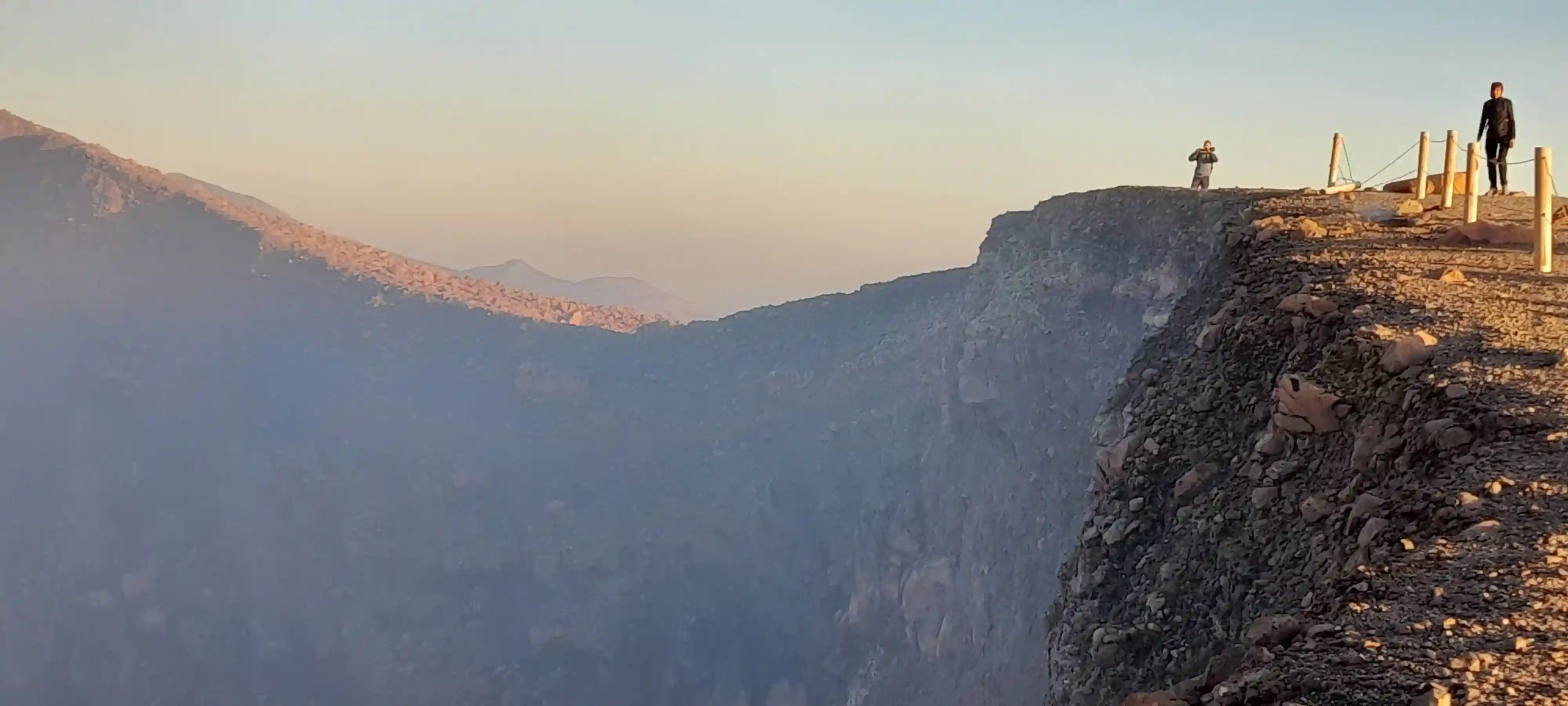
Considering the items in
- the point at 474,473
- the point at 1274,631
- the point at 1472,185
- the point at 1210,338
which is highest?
the point at 1472,185

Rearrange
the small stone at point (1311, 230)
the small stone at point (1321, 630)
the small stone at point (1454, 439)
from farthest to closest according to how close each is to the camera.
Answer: the small stone at point (1311, 230), the small stone at point (1454, 439), the small stone at point (1321, 630)

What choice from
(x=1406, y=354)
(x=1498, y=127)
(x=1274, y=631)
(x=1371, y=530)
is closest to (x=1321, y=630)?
(x=1274, y=631)

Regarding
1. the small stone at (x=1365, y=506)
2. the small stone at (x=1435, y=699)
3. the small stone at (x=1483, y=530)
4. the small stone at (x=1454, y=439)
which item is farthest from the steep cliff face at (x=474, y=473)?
the small stone at (x=1435, y=699)

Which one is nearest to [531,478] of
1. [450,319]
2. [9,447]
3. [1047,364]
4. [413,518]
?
[413,518]

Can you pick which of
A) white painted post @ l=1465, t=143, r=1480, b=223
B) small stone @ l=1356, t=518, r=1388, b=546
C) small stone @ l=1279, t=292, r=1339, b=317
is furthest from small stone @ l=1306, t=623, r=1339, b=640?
white painted post @ l=1465, t=143, r=1480, b=223

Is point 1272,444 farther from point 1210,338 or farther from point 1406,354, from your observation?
point 1210,338

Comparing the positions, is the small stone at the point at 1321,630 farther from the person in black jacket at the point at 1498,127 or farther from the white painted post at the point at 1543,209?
the person in black jacket at the point at 1498,127

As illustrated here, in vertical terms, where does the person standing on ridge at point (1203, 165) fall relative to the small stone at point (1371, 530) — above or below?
above

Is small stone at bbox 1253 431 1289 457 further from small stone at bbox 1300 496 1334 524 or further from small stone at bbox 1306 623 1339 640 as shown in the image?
small stone at bbox 1306 623 1339 640
